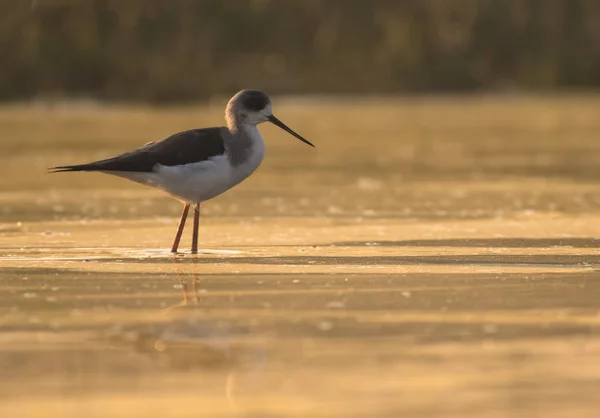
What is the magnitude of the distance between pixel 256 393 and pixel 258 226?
18.3 ft

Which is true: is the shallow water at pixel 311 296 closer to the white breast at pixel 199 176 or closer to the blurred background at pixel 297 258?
the blurred background at pixel 297 258

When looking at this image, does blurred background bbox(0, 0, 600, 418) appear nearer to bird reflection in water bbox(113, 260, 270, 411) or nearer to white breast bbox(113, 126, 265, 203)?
bird reflection in water bbox(113, 260, 270, 411)

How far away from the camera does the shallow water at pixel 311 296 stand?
5.46m

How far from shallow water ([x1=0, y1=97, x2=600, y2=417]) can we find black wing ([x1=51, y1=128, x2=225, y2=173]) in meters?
0.49

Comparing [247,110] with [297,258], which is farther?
[247,110]

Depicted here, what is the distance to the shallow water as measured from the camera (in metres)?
5.46

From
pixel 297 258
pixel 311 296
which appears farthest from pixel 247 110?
pixel 311 296

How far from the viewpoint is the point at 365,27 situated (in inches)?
1234

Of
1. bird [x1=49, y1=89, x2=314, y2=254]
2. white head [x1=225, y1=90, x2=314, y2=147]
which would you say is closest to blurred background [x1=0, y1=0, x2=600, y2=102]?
white head [x1=225, y1=90, x2=314, y2=147]

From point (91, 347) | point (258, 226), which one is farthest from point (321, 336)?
point (258, 226)

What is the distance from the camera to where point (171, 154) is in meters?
9.82

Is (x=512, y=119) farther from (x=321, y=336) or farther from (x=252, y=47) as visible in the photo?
(x=321, y=336)

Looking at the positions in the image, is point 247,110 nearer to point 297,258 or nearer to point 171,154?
point 171,154

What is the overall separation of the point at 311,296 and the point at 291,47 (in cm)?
2304
